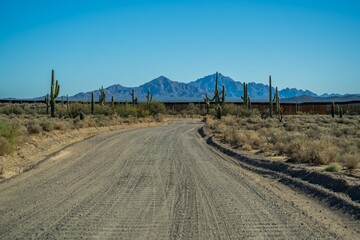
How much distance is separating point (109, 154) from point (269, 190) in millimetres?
10524

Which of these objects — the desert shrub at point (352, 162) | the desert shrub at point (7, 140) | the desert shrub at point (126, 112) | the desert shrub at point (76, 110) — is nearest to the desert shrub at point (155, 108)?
the desert shrub at point (126, 112)

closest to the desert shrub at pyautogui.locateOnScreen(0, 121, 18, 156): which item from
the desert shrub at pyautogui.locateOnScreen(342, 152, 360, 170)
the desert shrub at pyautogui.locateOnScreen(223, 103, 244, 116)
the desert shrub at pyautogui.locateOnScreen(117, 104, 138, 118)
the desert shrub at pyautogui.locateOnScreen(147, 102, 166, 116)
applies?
the desert shrub at pyautogui.locateOnScreen(342, 152, 360, 170)

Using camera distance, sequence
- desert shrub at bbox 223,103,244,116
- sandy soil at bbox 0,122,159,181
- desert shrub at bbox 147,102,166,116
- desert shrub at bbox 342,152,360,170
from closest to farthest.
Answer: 1. desert shrub at bbox 342,152,360,170
2. sandy soil at bbox 0,122,159,181
3. desert shrub at bbox 223,103,244,116
4. desert shrub at bbox 147,102,166,116

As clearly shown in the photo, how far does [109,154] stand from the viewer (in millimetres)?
20719

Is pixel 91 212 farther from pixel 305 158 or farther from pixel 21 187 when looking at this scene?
pixel 305 158

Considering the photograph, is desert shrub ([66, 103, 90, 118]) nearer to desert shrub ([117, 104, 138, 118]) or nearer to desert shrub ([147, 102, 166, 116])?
desert shrub ([117, 104, 138, 118])

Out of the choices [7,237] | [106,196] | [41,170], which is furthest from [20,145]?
[7,237]

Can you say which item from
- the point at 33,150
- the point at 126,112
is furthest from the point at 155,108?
the point at 33,150

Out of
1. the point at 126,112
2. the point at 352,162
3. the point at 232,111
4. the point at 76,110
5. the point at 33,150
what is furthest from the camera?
the point at 232,111

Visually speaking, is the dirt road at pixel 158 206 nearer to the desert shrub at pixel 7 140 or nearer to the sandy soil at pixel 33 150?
the sandy soil at pixel 33 150

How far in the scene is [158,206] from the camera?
9.79 meters

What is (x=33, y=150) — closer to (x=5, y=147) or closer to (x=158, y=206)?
(x=5, y=147)

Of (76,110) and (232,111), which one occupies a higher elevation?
(76,110)

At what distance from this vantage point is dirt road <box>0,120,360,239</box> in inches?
303
